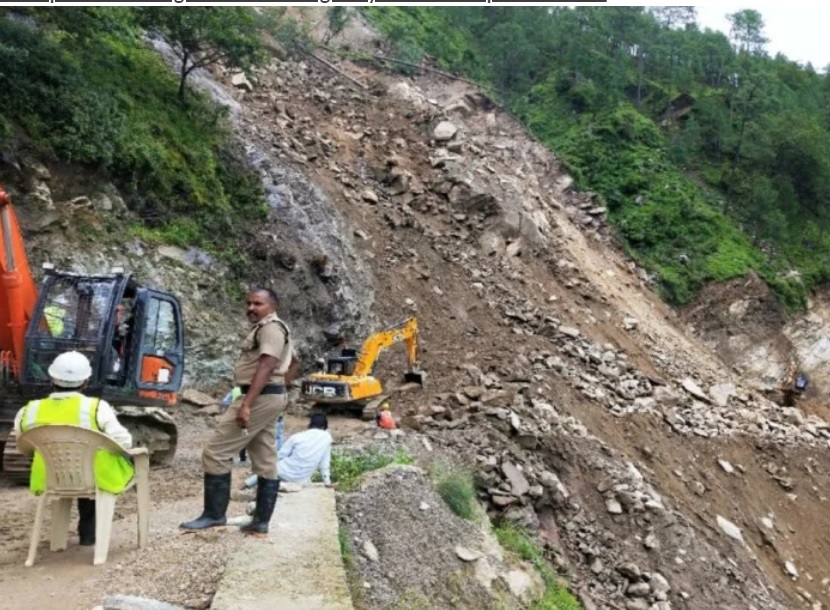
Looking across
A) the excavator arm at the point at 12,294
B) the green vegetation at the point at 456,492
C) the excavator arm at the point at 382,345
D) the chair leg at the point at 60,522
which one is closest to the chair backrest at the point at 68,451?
the chair leg at the point at 60,522

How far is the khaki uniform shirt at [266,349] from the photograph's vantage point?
514 cm

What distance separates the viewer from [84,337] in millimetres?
8258

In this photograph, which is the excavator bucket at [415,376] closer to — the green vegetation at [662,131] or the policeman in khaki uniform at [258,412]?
the policeman in khaki uniform at [258,412]

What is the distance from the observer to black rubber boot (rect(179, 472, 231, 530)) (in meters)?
5.31

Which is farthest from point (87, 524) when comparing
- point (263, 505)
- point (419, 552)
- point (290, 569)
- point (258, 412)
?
point (419, 552)

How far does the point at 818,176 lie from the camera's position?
110 ft

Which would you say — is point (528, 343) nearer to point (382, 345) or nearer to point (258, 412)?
point (382, 345)

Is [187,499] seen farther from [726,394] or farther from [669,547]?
[726,394]

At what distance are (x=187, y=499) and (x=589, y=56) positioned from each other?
32.8 metres

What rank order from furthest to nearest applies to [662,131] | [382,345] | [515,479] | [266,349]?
[662,131] < [382,345] < [515,479] < [266,349]

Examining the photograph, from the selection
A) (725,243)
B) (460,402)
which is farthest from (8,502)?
(725,243)

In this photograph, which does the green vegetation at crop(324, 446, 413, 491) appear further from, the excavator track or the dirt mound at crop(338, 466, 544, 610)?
the excavator track

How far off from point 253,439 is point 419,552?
2.06 metres

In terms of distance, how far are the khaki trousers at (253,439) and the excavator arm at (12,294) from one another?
3.69 metres
